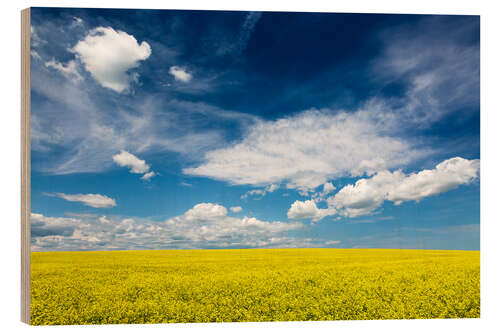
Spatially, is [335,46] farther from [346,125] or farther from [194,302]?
[194,302]

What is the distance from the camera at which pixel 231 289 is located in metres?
7.53

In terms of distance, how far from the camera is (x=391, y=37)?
7.95 meters

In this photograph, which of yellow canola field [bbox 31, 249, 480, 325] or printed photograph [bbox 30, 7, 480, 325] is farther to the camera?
printed photograph [bbox 30, 7, 480, 325]

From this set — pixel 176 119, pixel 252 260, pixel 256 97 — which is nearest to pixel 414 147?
pixel 256 97

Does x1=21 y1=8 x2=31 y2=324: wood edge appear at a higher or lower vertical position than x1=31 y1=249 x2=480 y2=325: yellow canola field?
higher

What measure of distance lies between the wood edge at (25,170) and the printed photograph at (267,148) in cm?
21

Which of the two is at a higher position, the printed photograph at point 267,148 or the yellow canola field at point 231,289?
the printed photograph at point 267,148

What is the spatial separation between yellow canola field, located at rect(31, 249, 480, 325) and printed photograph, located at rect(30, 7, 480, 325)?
0.04m

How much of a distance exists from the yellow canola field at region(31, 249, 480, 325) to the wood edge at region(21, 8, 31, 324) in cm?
14

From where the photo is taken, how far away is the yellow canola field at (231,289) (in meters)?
7.04

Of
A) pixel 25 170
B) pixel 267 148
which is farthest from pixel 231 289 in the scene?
pixel 25 170

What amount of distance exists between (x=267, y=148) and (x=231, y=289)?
292cm

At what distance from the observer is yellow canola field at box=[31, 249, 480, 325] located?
23.1ft

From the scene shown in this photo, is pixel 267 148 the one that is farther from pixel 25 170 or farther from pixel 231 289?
pixel 25 170
